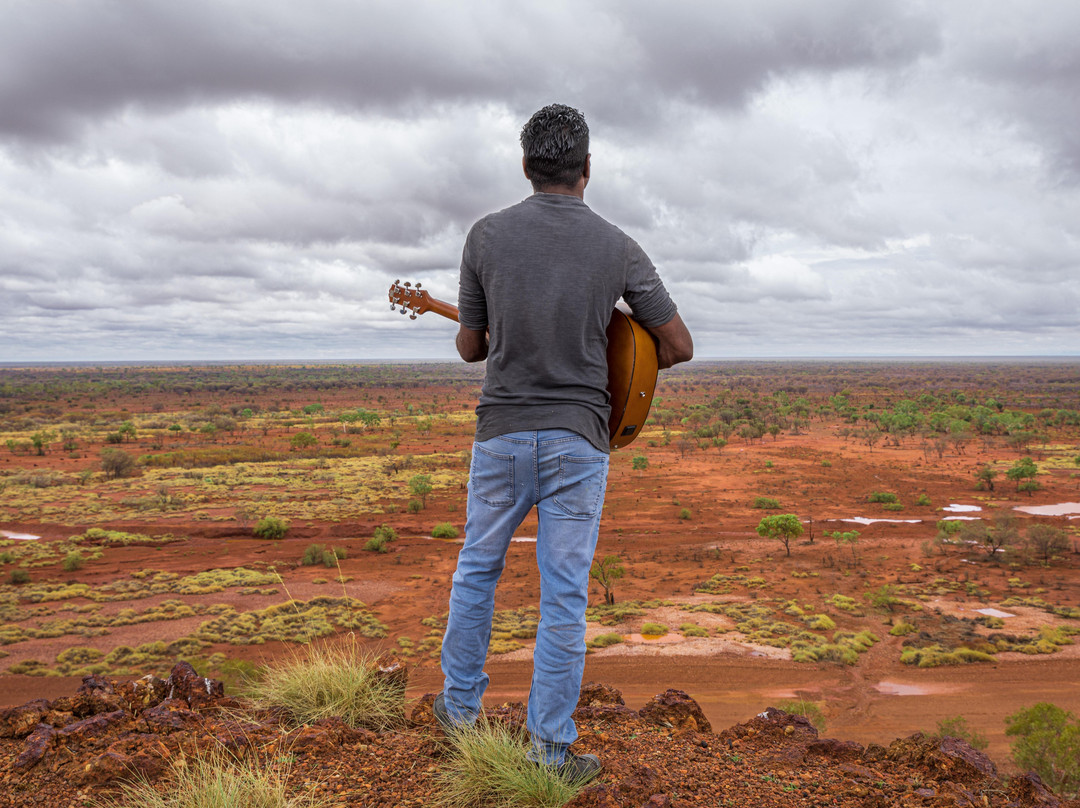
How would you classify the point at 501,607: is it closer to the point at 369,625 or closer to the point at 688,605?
the point at 369,625

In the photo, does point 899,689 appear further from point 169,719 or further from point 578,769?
point 169,719

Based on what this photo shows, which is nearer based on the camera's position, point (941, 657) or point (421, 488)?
point (941, 657)

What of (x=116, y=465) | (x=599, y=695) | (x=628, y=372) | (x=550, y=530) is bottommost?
(x=116, y=465)

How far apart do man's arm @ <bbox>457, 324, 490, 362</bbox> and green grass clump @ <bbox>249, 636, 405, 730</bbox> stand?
1.98m

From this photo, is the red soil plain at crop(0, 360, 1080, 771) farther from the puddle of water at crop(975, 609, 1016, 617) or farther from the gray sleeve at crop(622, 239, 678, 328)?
the gray sleeve at crop(622, 239, 678, 328)

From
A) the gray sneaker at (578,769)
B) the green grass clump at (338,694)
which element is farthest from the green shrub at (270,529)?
the gray sneaker at (578,769)

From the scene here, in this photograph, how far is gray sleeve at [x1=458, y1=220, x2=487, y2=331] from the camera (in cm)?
251

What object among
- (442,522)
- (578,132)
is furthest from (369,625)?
(578,132)

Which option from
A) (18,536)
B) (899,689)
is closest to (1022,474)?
(899,689)

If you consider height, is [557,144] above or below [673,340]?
above

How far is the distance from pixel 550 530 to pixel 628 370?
71 centimetres

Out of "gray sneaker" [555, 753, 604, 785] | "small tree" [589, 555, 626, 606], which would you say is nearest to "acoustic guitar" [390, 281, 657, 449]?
"gray sneaker" [555, 753, 604, 785]

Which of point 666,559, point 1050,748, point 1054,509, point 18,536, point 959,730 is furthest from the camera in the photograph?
point 1054,509

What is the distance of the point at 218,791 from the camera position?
2428 mm
